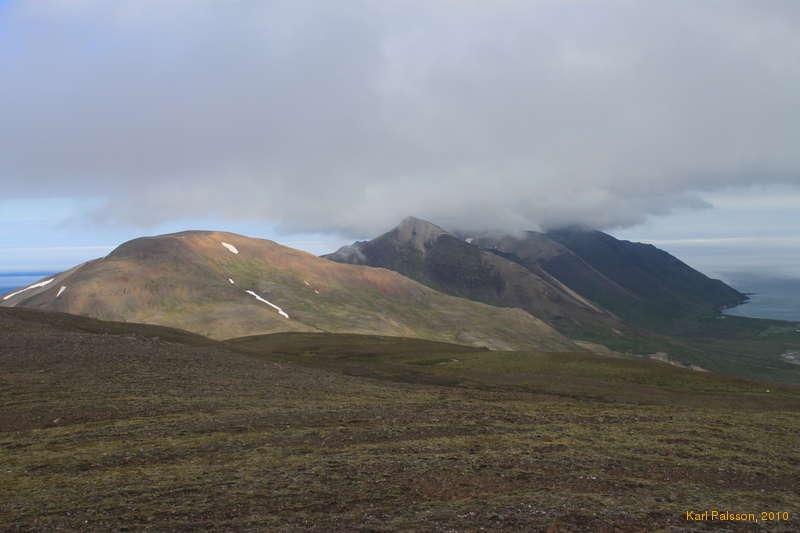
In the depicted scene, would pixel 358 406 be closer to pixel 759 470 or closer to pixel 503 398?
pixel 503 398

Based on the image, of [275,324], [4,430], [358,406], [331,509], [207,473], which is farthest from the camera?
[275,324]

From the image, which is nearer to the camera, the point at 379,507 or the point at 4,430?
the point at 379,507

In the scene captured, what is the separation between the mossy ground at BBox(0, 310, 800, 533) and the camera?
1842cm

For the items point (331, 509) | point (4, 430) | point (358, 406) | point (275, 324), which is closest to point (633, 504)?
point (331, 509)

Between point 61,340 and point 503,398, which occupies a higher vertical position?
point 61,340

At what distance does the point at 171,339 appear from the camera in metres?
83.8

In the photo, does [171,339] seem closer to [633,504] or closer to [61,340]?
[61,340]

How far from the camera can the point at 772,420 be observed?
138 ft

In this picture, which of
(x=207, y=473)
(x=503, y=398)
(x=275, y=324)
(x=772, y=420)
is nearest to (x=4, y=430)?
(x=207, y=473)

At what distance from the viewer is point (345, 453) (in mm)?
26859

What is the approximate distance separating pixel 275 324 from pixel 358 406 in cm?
16155

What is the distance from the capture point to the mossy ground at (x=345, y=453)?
18.4m

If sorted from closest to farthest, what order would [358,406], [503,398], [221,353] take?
[358,406]
[503,398]
[221,353]

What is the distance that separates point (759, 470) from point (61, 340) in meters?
62.2
